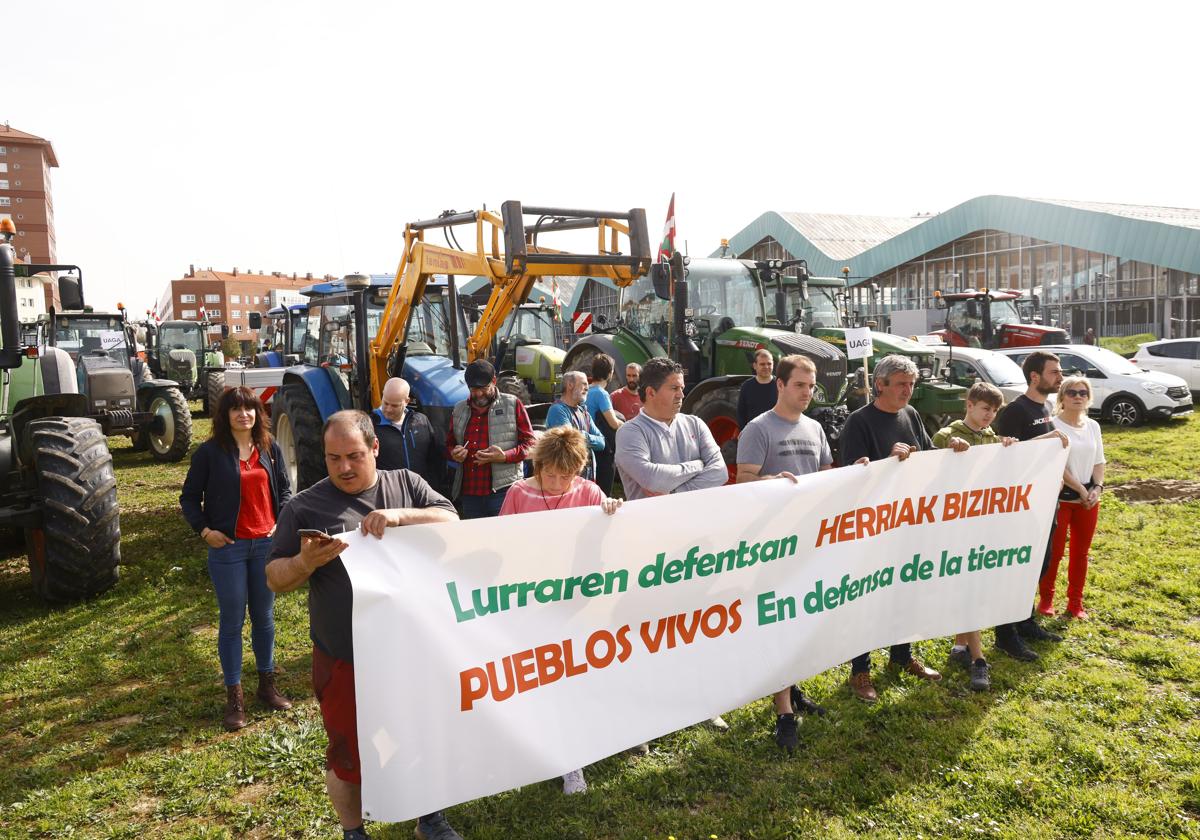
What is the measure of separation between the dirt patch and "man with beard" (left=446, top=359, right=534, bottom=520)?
268 inches

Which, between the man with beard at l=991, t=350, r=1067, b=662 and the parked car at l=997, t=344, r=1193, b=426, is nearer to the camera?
the man with beard at l=991, t=350, r=1067, b=662

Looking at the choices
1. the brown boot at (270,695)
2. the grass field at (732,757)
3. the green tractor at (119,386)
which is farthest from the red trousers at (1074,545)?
the green tractor at (119,386)

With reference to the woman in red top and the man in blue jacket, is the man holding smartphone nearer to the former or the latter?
the woman in red top

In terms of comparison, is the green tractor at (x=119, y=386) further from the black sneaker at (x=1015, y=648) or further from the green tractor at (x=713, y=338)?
the black sneaker at (x=1015, y=648)

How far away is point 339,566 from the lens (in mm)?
2705

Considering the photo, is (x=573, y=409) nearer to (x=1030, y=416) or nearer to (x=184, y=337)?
(x=1030, y=416)

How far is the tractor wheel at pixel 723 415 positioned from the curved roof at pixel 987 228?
30348mm

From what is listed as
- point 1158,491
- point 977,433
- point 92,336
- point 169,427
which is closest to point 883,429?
point 977,433

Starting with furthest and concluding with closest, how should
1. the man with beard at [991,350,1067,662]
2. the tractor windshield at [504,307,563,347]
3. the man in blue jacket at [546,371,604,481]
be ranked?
the tractor windshield at [504,307,563,347] < the man in blue jacket at [546,371,604,481] < the man with beard at [991,350,1067,662]

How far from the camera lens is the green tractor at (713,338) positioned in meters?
8.14

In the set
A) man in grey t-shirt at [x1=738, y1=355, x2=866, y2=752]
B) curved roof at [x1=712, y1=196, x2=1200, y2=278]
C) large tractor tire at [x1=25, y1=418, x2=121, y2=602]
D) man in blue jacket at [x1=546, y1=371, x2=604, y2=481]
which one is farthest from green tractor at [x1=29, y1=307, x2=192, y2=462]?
curved roof at [x1=712, y1=196, x2=1200, y2=278]

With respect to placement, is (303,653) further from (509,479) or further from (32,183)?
(32,183)

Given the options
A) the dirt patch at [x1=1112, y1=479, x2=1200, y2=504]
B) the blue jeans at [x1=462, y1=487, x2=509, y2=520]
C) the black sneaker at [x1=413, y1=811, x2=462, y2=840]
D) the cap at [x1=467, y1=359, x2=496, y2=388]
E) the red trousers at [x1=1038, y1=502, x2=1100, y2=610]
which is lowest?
the dirt patch at [x1=1112, y1=479, x2=1200, y2=504]

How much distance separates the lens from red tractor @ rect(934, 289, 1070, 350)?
19406mm
